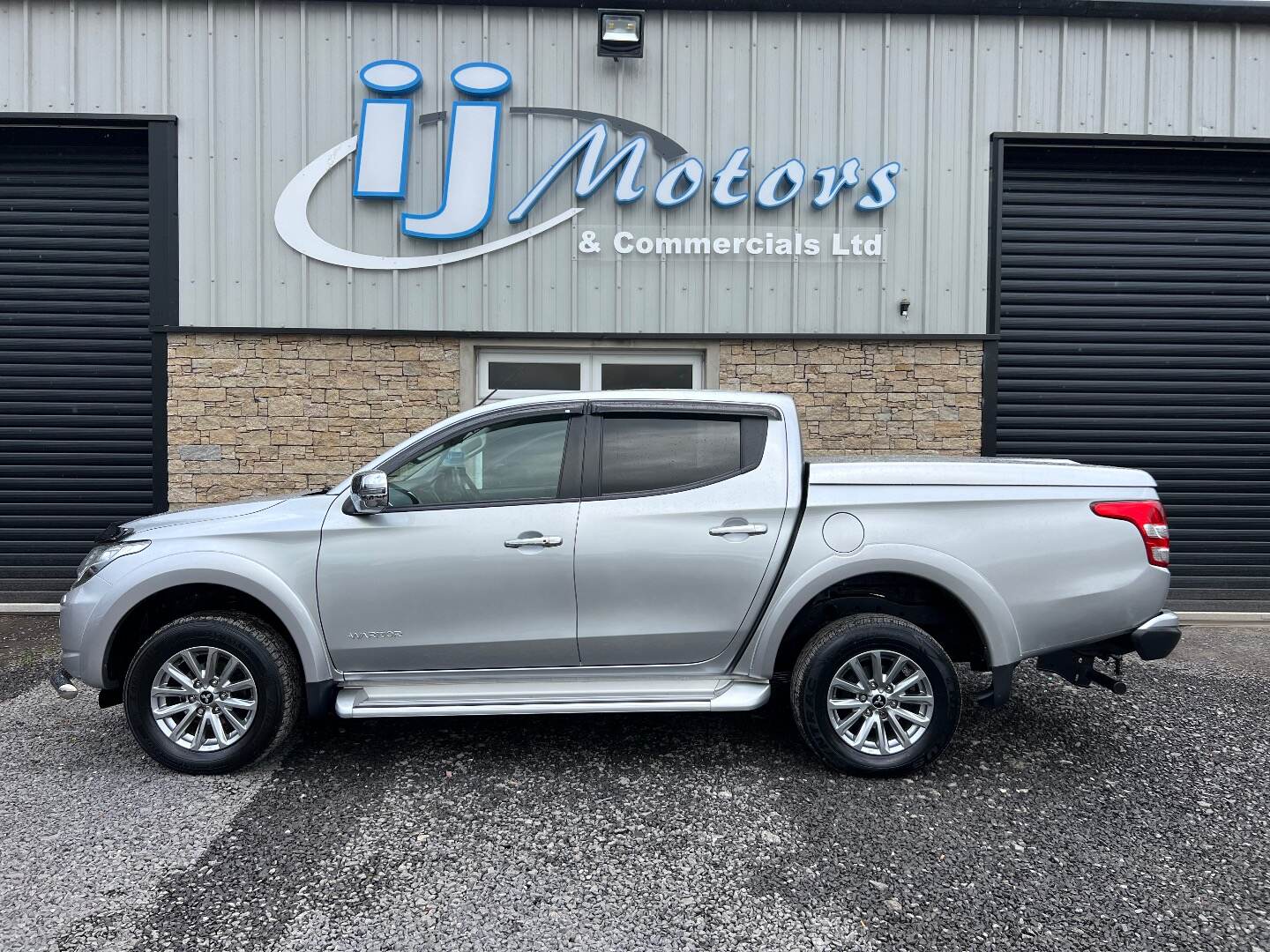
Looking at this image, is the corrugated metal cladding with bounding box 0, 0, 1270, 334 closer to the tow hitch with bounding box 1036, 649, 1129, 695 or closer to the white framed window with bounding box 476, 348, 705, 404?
the white framed window with bounding box 476, 348, 705, 404

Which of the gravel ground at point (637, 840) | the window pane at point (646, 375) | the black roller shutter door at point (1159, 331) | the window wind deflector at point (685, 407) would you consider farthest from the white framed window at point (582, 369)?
the gravel ground at point (637, 840)

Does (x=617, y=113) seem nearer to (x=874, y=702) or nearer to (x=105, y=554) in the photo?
(x=105, y=554)

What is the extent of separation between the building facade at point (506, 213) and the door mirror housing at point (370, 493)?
147 inches

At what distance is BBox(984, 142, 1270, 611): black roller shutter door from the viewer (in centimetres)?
787

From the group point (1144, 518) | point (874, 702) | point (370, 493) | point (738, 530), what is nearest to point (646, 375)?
point (738, 530)

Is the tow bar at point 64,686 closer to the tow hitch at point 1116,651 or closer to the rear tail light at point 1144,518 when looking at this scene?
the tow hitch at point 1116,651

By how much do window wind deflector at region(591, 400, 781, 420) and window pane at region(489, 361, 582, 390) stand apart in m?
3.57

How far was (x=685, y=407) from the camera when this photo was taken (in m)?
4.22

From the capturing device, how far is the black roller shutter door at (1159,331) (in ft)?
25.8

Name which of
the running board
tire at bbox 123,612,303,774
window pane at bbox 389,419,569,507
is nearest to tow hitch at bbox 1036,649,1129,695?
the running board

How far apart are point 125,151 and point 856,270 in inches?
266

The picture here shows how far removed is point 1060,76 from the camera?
25.1 ft

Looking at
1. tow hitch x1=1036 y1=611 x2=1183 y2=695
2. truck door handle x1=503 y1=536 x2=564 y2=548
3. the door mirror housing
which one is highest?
the door mirror housing

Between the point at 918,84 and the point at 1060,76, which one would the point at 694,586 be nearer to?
the point at 918,84
